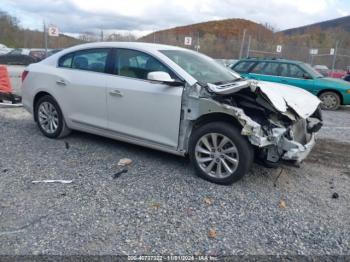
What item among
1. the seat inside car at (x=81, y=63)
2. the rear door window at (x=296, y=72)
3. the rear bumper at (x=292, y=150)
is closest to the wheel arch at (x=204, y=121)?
the rear bumper at (x=292, y=150)

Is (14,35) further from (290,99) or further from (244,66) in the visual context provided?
(290,99)

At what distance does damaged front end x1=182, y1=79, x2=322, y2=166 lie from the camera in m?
3.67

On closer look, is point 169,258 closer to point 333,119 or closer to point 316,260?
point 316,260

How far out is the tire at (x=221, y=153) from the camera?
3.78m

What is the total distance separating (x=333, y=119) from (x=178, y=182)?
21.0ft

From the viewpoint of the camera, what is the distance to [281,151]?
3729 millimetres

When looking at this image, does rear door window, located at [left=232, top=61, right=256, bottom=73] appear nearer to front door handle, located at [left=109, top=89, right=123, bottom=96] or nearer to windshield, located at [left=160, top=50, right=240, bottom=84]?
windshield, located at [left=160, top=50, right=240, bottom=84]

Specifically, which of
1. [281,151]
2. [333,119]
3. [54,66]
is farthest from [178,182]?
[333,119]

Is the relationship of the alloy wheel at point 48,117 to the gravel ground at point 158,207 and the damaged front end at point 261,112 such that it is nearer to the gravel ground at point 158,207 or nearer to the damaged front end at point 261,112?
the gravel ground at point 158,207

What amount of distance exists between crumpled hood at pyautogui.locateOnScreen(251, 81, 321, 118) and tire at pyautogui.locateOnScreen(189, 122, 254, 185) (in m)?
0.52

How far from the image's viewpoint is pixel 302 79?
Result: 33.2 feet

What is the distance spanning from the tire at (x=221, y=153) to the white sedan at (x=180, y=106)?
0.04ft

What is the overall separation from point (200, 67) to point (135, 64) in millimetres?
889

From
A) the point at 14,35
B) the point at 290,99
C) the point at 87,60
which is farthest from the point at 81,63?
the point at 14,35
